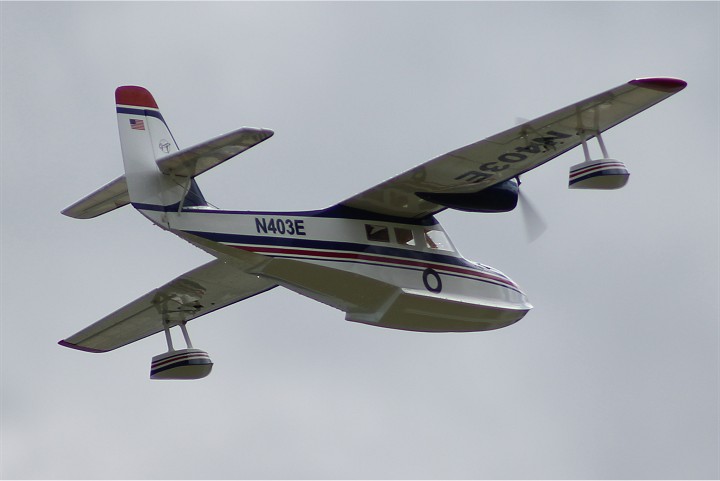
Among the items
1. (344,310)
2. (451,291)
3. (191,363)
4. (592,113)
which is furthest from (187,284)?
(592,113)

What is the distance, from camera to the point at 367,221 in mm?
29656

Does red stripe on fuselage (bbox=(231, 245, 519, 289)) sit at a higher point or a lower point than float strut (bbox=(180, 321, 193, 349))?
lower

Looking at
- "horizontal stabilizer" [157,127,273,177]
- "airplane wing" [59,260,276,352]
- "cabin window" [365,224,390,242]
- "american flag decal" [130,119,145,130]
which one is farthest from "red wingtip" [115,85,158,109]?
"cabin window" [365,224,390,242]

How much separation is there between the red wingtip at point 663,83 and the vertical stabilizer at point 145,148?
898cm

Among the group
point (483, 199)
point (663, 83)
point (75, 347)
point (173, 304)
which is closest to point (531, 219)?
point (483, 199)

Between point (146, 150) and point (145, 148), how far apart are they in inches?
1.9

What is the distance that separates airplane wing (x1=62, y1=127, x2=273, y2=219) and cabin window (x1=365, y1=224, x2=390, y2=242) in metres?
3.99

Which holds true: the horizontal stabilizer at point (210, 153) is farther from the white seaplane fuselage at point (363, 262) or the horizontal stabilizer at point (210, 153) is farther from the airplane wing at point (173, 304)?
the airplane wing at point (173, 304)

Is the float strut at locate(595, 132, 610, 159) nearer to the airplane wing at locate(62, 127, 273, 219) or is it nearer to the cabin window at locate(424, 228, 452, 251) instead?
the cabin window at locate(424, 228, 452, 251)

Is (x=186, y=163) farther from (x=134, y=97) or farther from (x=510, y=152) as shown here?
(x=510, y=152)

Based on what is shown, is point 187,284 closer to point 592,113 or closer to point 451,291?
point 451,291

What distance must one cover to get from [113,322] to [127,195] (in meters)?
4.27

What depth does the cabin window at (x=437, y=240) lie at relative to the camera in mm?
30500

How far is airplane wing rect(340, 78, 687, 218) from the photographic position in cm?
2653
